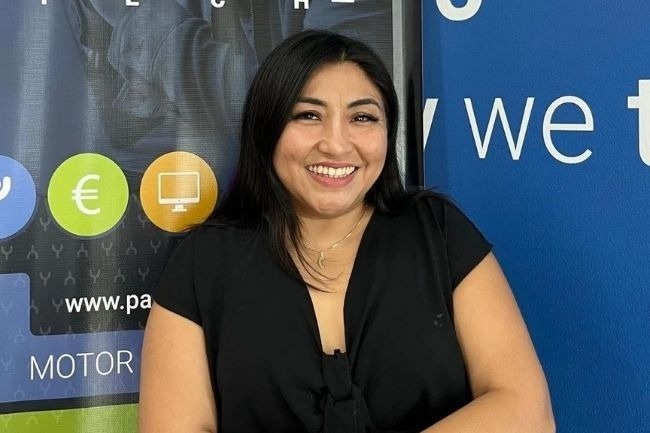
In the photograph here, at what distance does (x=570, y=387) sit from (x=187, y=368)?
0.88 m

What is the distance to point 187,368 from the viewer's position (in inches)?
60.4

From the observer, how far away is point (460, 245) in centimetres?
161

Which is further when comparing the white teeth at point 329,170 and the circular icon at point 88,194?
the circular icon at point 88,194

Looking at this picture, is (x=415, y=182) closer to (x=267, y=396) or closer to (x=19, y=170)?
(x=267, y=396)

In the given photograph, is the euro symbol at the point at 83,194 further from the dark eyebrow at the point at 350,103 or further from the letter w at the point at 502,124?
the letter w at the point at 502,124

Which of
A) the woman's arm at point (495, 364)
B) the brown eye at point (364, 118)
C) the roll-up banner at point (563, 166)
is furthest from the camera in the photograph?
the roll-up banner at point (563, 166)

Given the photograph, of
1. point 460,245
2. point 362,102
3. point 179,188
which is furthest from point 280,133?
point 460,245

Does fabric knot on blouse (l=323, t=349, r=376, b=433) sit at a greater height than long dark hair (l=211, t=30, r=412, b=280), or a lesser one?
lesser

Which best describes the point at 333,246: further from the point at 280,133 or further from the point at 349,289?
the point at 280,133

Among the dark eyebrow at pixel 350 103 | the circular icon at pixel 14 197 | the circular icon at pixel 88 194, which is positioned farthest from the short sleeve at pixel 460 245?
the circular icon at pixel 14 197

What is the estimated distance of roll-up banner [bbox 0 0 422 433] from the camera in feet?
5.34

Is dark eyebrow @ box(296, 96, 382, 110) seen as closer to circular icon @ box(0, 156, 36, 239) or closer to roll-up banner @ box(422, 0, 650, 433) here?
roll-up banner @ box(422, 0, 650, 433)

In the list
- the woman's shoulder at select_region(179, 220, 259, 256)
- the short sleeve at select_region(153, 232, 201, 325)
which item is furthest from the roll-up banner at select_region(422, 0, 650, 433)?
the short sleeve at select_region(153, 232, 201, 325)

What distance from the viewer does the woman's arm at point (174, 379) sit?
151 cm
